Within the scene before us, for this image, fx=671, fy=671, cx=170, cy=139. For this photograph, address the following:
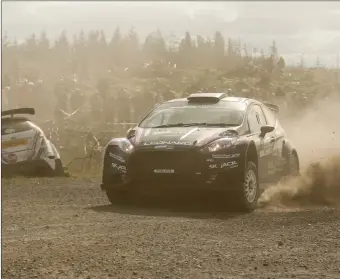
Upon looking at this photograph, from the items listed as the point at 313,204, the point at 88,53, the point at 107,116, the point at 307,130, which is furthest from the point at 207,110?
the point at 107,116

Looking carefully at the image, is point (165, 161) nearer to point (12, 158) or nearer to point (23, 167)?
point (23, 167)

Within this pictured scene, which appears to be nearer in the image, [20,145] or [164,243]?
Result: [164,243]

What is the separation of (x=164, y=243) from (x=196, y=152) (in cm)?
224

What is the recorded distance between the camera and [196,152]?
27.7 feet

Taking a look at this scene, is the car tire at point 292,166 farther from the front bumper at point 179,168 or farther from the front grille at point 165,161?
the front grille at point 165,161

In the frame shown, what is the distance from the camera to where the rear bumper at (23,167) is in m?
14.2

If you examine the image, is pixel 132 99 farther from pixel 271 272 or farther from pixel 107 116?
pixel 271 272

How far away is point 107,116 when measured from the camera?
30125 mm

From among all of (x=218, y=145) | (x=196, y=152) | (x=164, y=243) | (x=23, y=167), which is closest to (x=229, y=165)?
(x=218, y=145)

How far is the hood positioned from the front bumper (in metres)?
0.13

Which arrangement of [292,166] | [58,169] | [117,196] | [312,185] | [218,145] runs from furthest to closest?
[58,169], [292,166], [312,185], [117,196], [218,145]

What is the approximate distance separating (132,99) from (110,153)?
19521 millimetres

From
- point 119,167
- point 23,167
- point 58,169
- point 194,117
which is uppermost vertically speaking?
point 194,117

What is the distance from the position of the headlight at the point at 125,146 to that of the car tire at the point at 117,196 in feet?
2.01
